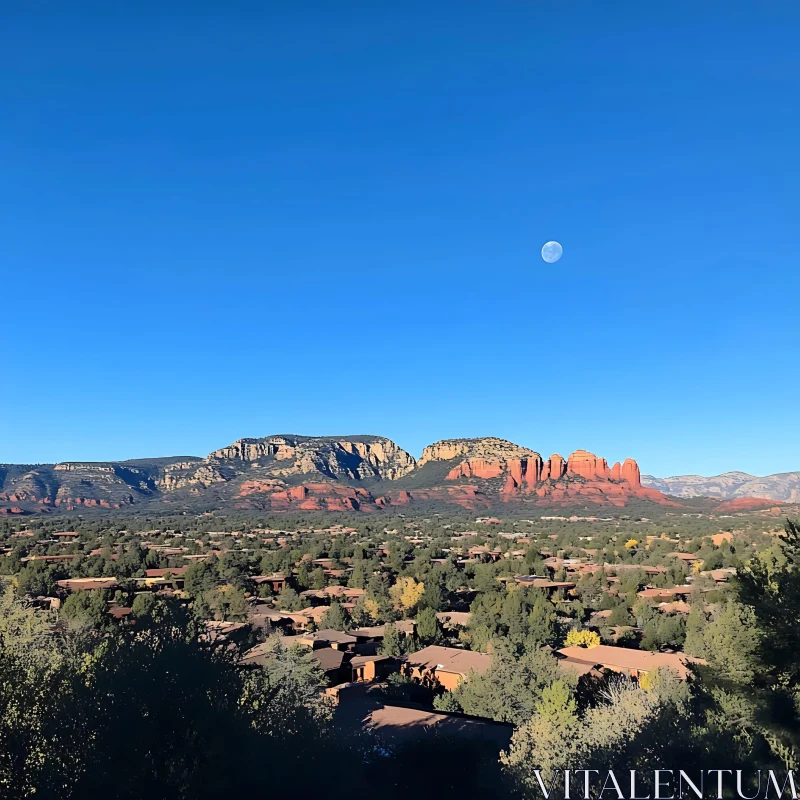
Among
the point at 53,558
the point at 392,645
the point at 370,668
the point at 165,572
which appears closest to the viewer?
the point at 370,668

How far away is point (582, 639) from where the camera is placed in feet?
111

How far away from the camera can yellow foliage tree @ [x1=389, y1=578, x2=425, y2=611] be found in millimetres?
46562

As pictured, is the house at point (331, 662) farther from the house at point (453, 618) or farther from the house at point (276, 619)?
the house at point (453, 618)

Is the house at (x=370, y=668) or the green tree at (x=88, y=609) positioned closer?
the house at (x=370, y=668)

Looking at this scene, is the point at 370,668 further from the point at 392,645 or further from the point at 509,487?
the point at 509,487

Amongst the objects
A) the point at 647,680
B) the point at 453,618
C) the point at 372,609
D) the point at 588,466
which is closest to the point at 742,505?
the point at 588,466

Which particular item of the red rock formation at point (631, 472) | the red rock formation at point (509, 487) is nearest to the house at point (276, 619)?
the red rock formation at point (509, 487)

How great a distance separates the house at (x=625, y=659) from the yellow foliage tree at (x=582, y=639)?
195cm

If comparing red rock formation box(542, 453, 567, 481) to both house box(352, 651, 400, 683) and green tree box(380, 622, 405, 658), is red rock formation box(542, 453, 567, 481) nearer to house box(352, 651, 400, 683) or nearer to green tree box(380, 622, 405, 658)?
green tree box(380, 622, 405, 658)

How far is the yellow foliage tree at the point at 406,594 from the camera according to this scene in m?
46.6

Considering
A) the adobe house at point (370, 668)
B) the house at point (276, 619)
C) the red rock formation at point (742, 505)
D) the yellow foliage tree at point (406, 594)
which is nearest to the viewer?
the adobe house at point (370, 668)

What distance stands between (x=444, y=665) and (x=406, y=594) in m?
19.7

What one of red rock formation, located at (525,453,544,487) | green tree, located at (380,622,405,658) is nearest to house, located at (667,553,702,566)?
green tree, located at (380,622,405,658)

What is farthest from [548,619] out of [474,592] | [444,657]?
[474,592]
